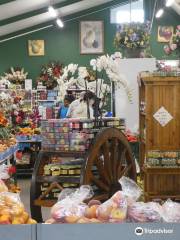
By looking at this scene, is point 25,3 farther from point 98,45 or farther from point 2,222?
point 2,222

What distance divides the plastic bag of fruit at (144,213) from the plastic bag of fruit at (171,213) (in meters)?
0.03

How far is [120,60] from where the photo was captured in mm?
7934

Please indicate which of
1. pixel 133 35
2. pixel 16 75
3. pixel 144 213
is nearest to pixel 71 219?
pixel 144 213

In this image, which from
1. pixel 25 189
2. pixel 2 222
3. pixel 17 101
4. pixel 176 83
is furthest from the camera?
pixel 17 101

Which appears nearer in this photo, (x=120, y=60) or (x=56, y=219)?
(x=56, y=219)

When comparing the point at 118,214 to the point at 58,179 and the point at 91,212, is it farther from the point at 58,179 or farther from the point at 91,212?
the point at 58,179

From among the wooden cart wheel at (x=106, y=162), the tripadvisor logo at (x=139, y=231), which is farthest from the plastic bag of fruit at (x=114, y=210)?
the wooden cart wheel at (x=106, y=162)

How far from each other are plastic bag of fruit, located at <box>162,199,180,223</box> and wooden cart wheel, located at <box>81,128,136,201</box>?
243 centimetres

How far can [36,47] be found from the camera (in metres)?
17.6

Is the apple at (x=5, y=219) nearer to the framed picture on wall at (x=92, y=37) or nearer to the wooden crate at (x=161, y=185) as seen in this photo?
the wooden crate at (x=161, y=185)

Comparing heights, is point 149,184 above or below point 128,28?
below

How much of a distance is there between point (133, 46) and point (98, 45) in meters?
10.1

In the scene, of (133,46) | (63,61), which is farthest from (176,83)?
(63,61)

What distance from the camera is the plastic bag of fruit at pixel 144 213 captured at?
74.4 inches
